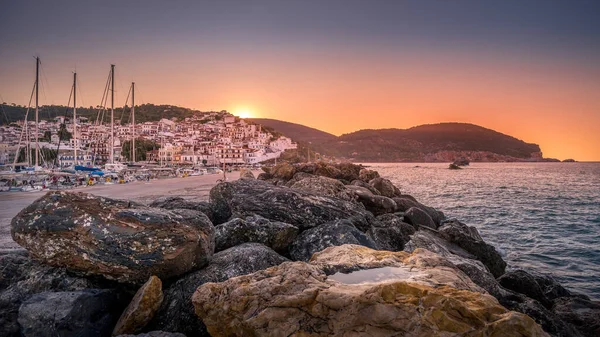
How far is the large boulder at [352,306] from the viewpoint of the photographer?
2992 millimetres

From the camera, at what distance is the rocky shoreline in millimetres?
3191

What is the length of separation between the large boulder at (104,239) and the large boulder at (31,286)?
0.63 feet

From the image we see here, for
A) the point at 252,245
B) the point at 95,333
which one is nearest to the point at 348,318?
the point at 252,245

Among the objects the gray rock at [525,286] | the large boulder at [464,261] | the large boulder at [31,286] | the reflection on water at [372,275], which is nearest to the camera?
the reflection on water at [372,275]

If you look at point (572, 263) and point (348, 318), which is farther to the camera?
point (572, 263)

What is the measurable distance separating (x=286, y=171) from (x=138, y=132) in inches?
5982

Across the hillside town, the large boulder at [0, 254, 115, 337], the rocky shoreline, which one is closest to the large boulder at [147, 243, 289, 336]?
the rocky shoreline

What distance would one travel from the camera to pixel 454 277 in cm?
407

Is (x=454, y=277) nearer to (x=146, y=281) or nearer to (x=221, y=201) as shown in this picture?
(x=146, y=281)

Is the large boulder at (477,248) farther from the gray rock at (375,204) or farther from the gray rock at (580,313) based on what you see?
the gray rock at (375,204)

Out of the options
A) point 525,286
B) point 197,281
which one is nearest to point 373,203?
point 525,286

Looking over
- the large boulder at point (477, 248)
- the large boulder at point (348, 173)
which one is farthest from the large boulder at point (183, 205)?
the large boulder at point (348, 173)

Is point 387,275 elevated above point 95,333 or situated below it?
above

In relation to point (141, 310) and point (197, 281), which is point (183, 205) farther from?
point (141, 310)
